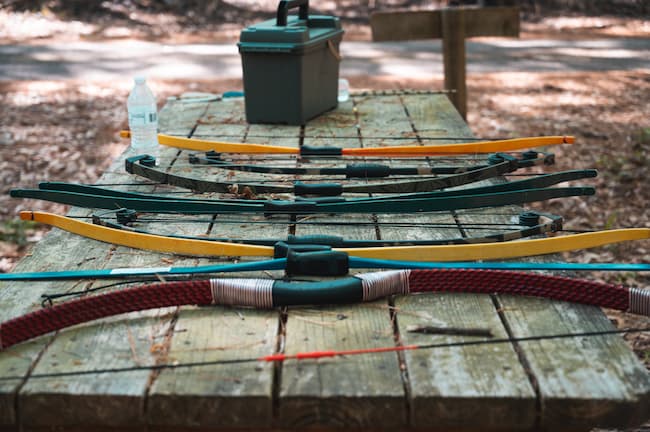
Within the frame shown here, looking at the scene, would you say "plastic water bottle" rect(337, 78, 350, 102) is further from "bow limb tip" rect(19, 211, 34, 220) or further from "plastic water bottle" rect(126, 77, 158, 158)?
"bow limb tip" rect(19, 211, 34, 220)

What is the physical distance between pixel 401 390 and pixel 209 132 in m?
2.71

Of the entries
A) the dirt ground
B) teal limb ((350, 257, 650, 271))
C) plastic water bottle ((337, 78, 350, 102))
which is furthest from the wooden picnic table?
plastic water bottle ((337, 78, 350, 102))

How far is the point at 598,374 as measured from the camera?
174 centimetres

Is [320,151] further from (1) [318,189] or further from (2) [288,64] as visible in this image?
(2) [288,64]

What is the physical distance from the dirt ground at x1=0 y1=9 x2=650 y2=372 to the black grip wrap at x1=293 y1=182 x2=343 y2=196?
191 cm

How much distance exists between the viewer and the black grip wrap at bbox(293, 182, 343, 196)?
2.98 m

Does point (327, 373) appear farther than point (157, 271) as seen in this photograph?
No

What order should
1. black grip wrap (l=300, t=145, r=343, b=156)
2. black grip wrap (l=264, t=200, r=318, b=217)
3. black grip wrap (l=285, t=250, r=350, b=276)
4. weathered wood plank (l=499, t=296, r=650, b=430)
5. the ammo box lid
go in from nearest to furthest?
1. weathered wood plank (l=499, t=296, r=650, b=430)
2. black grip wrap (l=285, t=250, r=350, b=276)
3. black grip wrap (l=264, t=200, r=318, b=217)
4. black grip wrap (l=300, t=145, r=343, b=156)
5. the ammo box lid

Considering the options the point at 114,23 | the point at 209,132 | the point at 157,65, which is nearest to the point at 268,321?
the point at 209,132

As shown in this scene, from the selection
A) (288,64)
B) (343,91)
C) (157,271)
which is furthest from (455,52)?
(157,271)

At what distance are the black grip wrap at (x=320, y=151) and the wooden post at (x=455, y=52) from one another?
2.49 meters

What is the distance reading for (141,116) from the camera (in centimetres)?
365

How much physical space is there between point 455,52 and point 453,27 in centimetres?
18

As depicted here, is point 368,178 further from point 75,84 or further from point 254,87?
Answer: point 75,84
